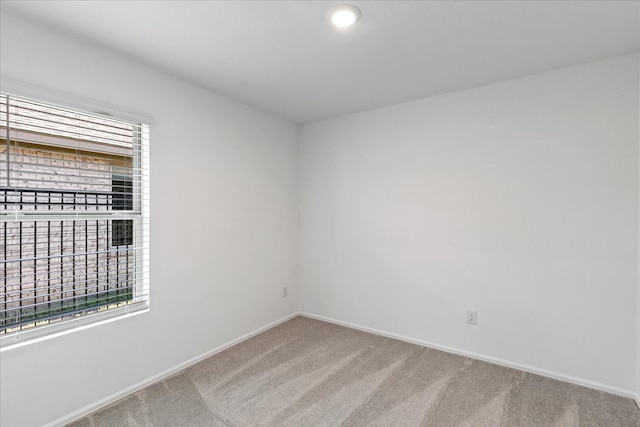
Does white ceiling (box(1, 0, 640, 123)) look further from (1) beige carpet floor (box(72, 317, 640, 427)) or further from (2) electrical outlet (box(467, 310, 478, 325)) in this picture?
(1) beige carpet floor (box(72, 317, 640, 427))

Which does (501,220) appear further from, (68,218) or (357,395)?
(68,218)

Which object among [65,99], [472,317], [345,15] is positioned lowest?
[472,317]

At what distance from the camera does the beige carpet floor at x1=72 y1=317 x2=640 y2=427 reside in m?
1.96

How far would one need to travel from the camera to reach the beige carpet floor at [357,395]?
1.96m

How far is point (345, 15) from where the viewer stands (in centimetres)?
174

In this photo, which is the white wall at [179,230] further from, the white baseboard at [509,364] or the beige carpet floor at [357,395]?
the white baseboard at [509,364]

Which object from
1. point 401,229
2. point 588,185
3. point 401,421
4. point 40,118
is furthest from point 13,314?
point 588,185

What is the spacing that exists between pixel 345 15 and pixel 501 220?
80.1 inches

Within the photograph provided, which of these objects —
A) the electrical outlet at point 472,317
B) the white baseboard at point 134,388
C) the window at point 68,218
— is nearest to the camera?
the window at point 68,218

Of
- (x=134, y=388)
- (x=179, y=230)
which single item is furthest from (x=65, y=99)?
(x=134, y=388)

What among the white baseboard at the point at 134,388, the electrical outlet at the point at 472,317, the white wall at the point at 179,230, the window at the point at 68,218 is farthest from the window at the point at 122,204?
the electrical outlet at the point at 472,317

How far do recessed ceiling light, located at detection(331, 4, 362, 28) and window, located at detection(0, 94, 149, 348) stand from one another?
160 cm

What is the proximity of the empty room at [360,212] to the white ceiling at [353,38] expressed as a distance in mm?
17

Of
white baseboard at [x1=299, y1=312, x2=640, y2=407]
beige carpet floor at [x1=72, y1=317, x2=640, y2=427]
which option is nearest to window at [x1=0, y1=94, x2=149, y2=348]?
beige carpet floor at [x1=72, y1=317, x2=640, y2=427]
